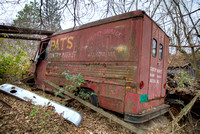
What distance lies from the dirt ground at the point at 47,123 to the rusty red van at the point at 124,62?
0.42 m

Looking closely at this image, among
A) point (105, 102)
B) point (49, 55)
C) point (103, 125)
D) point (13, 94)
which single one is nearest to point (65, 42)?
point (49, 55)

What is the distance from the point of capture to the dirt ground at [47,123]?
2429mm

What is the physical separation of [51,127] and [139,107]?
1.87 meters

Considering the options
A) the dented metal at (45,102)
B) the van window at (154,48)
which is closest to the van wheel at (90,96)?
the dented metal at (45,102)

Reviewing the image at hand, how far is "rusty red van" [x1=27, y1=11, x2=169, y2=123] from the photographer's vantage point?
3064mm

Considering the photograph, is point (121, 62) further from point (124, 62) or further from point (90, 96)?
point (90, 96)

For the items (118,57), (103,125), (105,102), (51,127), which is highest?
(118,57)

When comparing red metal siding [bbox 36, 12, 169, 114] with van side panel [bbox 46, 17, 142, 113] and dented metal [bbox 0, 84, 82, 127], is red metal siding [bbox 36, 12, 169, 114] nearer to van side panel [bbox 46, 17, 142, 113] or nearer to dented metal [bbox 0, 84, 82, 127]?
van side panel [bbox 46, 17, 142, 113]

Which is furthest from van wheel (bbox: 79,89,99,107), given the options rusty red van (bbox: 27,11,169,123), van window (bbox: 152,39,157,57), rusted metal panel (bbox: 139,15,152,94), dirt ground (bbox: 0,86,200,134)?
van window (bbox: 152,39,157,57)

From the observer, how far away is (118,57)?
336 centimetres

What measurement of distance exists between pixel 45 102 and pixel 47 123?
36.7 inches

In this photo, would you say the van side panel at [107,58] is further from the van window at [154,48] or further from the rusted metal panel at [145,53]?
the van window at [154,48]

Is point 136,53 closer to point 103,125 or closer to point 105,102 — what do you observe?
point 105,102

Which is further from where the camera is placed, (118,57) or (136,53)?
(118,57)
